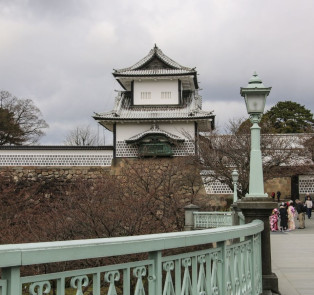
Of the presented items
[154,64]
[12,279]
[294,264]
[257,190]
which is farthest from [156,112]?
[12,279]

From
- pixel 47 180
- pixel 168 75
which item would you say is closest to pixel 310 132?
pixel 168 75

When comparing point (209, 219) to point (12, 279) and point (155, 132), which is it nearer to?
point (155, 132)

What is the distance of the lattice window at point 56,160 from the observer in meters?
36.6

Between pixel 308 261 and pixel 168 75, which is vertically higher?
pixel 168 75

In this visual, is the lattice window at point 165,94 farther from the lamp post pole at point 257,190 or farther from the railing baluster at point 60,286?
the railing baluster at point 60,286

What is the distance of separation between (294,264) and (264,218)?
480cm

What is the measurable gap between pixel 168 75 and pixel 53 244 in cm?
3594

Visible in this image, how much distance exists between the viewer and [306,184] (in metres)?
41.5

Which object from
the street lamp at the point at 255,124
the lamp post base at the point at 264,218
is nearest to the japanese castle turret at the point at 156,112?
the street lamp at the point at 255,124

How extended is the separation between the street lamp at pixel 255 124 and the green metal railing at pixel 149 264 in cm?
175

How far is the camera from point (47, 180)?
36.4 m

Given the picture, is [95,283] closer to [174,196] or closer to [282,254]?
[282,254]

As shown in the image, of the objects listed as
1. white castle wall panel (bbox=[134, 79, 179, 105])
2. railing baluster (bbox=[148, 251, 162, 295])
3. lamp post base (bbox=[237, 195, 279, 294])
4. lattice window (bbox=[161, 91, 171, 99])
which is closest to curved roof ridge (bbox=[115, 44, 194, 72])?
white castle wall panel (bbox=[134, 79, 179, 105])

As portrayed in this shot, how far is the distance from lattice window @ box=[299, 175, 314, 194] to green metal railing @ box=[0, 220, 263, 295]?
36962 millimetres
